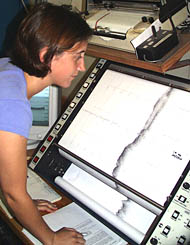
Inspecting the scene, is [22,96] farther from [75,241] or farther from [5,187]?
[75,241]

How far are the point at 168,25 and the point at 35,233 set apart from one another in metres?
0.85

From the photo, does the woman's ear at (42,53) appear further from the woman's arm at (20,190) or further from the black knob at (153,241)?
the black knob at (153,241)

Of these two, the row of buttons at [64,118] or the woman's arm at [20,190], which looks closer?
the woman's arm at [20,190]

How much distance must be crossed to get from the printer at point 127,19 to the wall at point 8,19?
1.08 meters

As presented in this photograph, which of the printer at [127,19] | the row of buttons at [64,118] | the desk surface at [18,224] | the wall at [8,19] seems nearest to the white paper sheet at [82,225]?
the desk surface at [18,224]

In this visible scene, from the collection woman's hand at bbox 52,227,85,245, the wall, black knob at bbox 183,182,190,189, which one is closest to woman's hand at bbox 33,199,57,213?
woman's hand at bbox 52,227,85,245

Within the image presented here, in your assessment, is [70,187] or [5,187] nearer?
[5,187]

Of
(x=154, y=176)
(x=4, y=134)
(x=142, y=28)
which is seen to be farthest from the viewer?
(x=142, y=28)

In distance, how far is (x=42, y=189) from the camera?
1.20 meters

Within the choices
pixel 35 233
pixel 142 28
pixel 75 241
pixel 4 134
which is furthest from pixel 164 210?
pixel 142 28

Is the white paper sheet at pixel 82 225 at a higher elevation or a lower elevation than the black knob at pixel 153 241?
lower

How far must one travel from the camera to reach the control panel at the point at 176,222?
2.63 feet

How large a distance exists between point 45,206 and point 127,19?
78 cm

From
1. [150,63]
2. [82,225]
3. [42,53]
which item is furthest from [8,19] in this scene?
[82,225]
